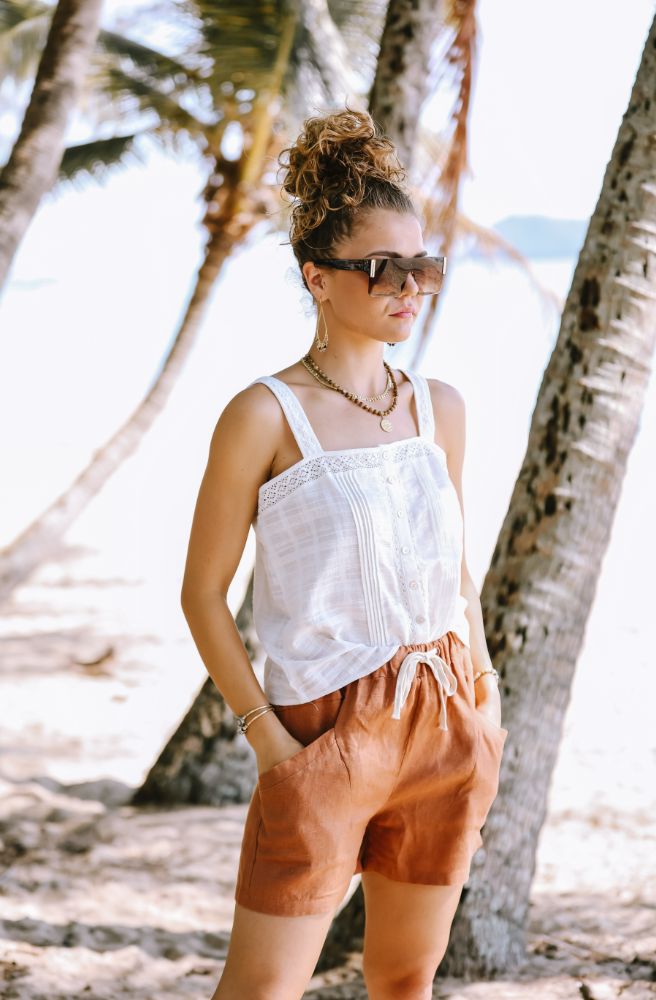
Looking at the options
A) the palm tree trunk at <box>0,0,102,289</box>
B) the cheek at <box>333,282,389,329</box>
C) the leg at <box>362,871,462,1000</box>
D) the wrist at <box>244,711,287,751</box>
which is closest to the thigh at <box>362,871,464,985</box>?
the leg at <box>362,871,462,1000</box>

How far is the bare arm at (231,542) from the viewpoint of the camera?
1997 mm

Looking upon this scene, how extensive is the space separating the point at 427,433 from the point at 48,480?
15.7 metres

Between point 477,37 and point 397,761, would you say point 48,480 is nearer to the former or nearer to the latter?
point 477,37

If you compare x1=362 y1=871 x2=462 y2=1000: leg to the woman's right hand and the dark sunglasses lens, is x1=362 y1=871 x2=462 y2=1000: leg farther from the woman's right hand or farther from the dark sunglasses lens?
the dark sunglasses lens

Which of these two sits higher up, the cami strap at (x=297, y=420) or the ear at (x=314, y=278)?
the ear at (x=314, y=278)

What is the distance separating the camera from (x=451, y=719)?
2.07 meters

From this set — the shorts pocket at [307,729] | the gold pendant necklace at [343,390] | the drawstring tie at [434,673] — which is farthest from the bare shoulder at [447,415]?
the shorts pocket at [307,729]

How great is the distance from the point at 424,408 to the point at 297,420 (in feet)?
1.05

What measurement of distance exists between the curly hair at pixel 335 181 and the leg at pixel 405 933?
4.21ft

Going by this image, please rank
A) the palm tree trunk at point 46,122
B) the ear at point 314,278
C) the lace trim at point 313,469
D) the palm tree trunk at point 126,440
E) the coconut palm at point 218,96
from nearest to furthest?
the lace trim at point 313,469, the ear at point 314,278, the palm tree trunk at point 46,122, the palm tree trunk at point 126,440, the coconut palm at point 218,96

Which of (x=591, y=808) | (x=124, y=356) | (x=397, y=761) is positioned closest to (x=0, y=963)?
(x=397, y=761)

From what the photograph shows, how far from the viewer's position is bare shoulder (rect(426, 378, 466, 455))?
7.45ft

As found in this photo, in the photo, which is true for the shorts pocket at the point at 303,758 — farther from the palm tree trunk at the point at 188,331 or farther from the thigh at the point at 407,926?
the palm tree trunk at the point at 188,331

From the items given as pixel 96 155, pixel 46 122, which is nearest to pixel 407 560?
pixel 46 122
